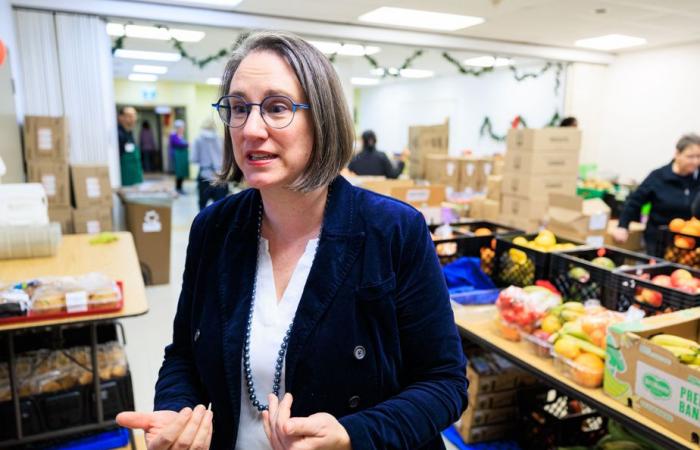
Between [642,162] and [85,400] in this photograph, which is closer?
[85,400]

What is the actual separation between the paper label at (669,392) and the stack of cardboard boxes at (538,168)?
3.41 meters

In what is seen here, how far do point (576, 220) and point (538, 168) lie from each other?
1038mm

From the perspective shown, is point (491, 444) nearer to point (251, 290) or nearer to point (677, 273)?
point (677, 273)

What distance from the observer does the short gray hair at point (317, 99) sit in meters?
0.98

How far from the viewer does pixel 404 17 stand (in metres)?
5.96

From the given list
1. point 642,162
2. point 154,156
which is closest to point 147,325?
point 642,162

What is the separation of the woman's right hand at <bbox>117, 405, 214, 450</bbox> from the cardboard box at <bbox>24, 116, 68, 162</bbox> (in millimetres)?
4170

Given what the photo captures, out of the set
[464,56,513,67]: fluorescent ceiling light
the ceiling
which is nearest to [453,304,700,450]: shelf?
the ceiling

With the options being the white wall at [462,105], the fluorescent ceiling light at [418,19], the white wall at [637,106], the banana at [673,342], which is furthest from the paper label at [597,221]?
the white wall at [462,105]

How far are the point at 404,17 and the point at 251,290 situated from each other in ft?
18.3

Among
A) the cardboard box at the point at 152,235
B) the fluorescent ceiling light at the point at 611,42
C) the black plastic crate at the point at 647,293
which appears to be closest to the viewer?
the black plastic crate at the point at 647,293

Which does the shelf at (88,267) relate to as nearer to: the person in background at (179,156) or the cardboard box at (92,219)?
the cardboard box at (92,219)

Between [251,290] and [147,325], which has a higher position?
[251,290]

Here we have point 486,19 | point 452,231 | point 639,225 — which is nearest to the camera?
point 452,231
